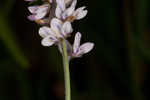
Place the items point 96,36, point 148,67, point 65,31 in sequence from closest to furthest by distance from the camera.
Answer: point 65,31
point 96,36
point 148,67

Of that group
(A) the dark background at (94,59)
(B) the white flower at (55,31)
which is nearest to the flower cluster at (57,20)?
(B) the white flower at (55,31)

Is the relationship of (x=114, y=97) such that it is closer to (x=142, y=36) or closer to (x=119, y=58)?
(x=119, y=58)

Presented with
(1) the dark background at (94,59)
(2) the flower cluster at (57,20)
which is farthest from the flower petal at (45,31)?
(1) the dark background at (94,59)

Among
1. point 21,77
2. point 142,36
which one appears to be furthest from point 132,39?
point 21,77

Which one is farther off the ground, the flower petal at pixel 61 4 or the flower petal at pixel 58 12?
the flower petal at pixel 61 4

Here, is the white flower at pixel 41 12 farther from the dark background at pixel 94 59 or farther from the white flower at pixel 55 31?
the dark background at pixel 94 59

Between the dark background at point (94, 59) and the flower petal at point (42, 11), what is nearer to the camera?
the flower petal at point (42, 11)

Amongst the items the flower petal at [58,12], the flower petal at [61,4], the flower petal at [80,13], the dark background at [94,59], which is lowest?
the dark background at [94,59]
